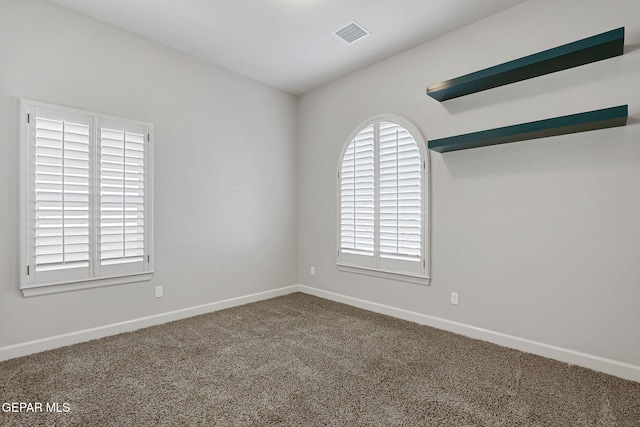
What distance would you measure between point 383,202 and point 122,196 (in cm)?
260

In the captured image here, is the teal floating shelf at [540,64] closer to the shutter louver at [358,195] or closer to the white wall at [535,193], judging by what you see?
the white wall at [535,193]

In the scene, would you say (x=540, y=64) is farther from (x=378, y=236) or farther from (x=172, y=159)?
(x=172, y=159)

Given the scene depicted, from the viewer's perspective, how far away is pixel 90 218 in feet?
9.45

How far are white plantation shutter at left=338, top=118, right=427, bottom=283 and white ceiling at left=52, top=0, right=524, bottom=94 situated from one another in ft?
2.79

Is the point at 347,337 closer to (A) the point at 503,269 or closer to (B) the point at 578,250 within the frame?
(A) the point at 503,269

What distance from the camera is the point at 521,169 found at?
2.74m

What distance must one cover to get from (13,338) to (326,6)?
11.9 ft

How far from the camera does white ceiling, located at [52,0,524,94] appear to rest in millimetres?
2748

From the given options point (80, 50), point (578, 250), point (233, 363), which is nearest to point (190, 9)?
point (80, 50)

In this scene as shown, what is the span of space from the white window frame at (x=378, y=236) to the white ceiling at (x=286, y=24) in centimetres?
79

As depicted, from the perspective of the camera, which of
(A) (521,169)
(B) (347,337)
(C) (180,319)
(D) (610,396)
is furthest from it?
(C) (180,319)

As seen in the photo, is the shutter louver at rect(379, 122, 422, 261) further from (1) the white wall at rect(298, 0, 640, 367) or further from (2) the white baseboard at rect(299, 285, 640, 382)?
(2) the white baseboard at rect(299, 285, 640, 382)

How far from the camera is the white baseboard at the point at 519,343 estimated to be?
A: 2311 mm

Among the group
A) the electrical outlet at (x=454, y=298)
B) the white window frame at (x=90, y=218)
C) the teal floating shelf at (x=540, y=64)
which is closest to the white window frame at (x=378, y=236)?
the electrical outlet at (x=454, y=298)
